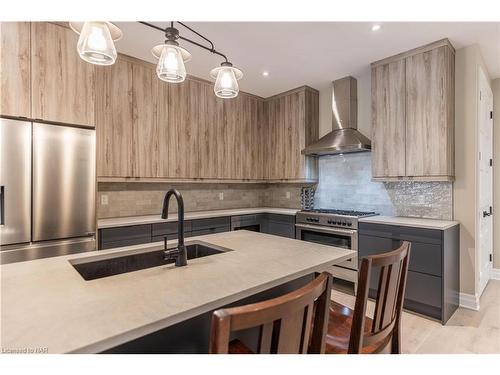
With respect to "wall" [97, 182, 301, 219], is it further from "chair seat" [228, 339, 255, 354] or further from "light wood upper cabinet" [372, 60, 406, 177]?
"chair seat" [228, 339, 255, 354]

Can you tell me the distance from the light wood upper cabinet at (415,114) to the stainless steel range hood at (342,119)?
1.36ft

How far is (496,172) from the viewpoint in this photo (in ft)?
11.6

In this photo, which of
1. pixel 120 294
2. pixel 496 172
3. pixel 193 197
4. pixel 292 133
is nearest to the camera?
pixel 120 294

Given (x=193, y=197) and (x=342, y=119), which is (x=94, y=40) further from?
(x=342, y=119)

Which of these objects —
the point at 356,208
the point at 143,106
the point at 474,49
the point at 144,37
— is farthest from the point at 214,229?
the point at 474,49

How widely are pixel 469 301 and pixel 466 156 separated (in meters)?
1.50

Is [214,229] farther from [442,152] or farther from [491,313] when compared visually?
[491,313]

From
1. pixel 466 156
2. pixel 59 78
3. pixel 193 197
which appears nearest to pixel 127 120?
pixel 59 78

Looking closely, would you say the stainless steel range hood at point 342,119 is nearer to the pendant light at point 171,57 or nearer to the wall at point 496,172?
the wall at point 496,172

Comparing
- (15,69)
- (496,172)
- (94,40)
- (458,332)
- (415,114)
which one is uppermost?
(15,69)

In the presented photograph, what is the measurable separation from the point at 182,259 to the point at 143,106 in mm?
2468
